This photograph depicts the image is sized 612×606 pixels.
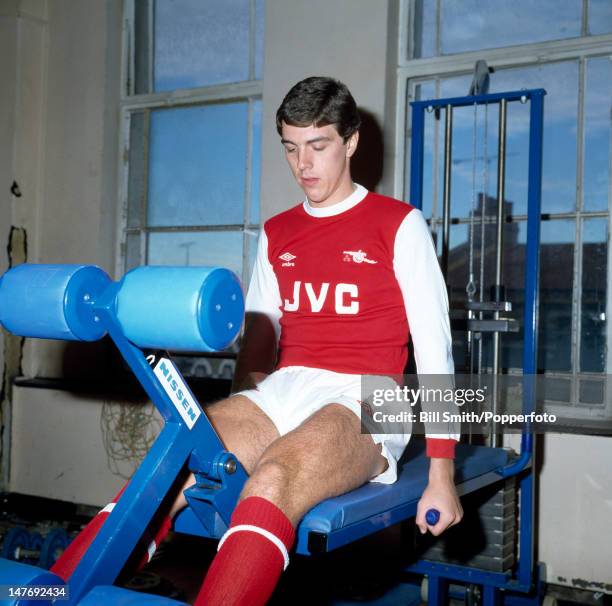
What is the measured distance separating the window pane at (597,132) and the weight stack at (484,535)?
1.09 meters

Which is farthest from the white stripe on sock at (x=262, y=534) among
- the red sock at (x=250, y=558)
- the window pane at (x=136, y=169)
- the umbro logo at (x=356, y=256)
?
the window pane at (x=136, y=169)

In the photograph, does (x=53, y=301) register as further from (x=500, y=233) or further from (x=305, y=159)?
(x=500, y=233)

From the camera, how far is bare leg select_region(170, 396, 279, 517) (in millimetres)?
1508

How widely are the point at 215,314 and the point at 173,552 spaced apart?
2.28 m

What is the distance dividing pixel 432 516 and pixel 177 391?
58 centimetres

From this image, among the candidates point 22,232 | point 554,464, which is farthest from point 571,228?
point 22,232

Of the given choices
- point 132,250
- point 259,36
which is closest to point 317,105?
point 259,36

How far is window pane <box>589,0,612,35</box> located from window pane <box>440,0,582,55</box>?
4cm

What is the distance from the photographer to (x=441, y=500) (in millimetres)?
1471

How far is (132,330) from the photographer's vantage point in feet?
3.76

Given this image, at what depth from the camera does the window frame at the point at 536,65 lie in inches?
102

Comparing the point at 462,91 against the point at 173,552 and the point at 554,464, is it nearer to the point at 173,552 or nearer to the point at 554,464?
the point at 554,464

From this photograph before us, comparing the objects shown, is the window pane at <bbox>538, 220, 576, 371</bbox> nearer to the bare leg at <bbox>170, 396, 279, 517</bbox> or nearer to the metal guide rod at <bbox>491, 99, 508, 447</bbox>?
the metal guide rod at <bbox>491, 99, 508, 447</bbox>

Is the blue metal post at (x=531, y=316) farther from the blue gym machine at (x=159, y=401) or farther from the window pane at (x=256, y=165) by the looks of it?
the window pane at (x=256, y=165)
